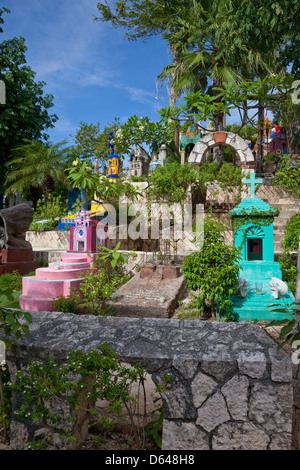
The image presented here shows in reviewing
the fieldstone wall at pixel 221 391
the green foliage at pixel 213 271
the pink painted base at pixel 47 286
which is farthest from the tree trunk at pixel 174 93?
the fieldstone wall at pixel 221 391

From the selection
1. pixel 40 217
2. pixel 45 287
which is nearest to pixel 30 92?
pixel 40 217

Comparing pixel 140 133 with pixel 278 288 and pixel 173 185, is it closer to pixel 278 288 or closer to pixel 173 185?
pixel 173 185

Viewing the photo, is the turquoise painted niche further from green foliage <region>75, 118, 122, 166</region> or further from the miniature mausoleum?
green foliage <region>75, 118, 122, 166</region>

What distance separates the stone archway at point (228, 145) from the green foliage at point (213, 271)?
6812 mm

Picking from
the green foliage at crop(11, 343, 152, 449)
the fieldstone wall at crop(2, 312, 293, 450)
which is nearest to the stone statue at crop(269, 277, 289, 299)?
the fieldstone wall at crop(2, 312, 293, 450)

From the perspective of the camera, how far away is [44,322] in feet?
7.70

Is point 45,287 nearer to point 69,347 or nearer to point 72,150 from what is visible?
point 69,347

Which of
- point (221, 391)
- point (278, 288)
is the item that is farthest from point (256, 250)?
point (221, 391)

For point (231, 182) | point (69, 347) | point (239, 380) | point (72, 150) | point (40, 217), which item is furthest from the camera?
point (72, 150)

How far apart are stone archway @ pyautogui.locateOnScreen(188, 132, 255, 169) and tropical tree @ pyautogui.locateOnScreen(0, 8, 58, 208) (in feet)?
32.7

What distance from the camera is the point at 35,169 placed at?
16.2 m

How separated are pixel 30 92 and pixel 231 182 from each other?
12.6 metres

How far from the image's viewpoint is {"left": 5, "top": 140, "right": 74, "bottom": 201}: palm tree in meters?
15.9

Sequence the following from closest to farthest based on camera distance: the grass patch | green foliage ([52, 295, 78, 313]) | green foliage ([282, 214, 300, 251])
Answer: the grass patch < green foliage ([52, 295, 78, 313]) < green foliage ([282, 214, 300, 251])
